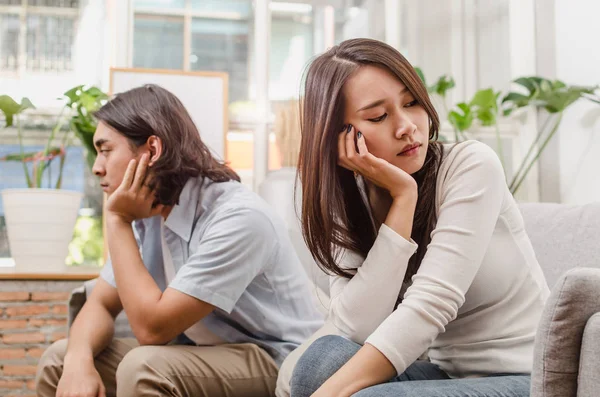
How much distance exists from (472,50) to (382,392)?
9.53ft

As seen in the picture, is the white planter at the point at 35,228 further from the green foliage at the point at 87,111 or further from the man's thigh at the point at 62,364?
the man's thigh at the point at 62,364

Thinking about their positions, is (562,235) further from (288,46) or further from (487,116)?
(288,46)

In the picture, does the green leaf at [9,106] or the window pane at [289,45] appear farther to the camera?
the window pane at [289,45]

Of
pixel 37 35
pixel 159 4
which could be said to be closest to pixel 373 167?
pixel 159 4

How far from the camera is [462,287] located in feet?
3.27

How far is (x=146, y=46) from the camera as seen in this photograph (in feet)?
10.5

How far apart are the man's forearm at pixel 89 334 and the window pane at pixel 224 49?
1.78m

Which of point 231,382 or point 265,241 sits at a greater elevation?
point 265,241

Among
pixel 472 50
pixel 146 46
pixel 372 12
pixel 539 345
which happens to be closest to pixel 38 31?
pixel 146 46

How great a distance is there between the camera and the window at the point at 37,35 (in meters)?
3.13

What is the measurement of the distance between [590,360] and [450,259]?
0.97ft

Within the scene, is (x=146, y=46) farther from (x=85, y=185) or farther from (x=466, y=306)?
(x=466, y=306)

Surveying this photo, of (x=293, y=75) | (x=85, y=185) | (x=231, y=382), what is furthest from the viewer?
(x=293, y=75)

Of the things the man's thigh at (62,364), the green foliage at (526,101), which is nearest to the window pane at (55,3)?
the green foliage at (526,101)
